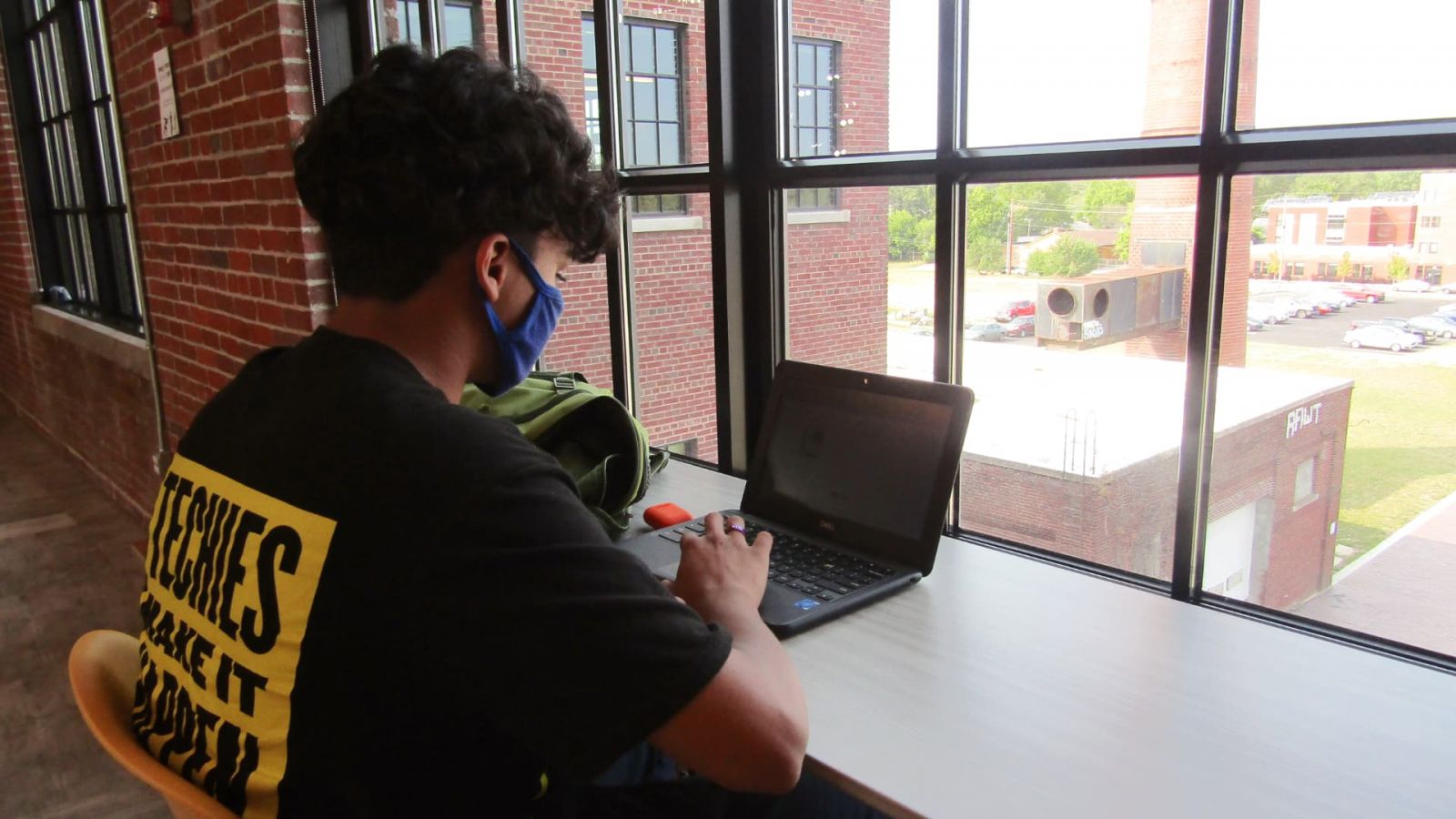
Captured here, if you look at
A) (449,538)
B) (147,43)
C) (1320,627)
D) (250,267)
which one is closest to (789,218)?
(1320,627)

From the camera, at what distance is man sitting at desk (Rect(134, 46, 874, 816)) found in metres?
0.78

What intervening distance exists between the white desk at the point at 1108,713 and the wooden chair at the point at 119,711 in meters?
0.59

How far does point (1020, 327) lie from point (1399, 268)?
549 millimetres

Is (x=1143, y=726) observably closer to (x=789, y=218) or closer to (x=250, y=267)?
(x=789, y=218)

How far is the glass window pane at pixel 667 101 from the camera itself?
8.68 feet

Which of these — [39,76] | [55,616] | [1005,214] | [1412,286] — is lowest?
[55,616]

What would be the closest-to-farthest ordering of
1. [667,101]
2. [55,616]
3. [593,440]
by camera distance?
1. [593,440]
2. [667,101]
3. [55,616]

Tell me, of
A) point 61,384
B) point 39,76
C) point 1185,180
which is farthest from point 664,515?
point 39,76

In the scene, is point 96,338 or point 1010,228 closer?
point 1010,228

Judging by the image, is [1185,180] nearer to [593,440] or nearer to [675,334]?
[593,440]

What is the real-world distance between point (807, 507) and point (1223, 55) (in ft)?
2.95

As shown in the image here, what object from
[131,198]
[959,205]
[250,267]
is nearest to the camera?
[959,205]

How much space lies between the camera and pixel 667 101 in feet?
8.96

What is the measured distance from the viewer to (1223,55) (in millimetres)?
1311
